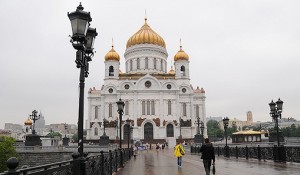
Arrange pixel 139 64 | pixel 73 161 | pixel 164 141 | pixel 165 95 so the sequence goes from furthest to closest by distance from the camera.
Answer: pixel 139 64 < pixel 165 95 < pixel 164 141 < pixel 73 161

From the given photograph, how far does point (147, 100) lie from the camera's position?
2445 inches

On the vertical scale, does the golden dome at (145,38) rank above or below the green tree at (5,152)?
above

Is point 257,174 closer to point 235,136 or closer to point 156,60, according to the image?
point 235,136

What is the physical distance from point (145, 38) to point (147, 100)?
15349 mm

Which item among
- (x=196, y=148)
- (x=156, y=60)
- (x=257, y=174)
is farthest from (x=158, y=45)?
(x=257, y=174)

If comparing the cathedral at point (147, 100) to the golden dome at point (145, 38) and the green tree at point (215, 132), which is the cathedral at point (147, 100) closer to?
the golden dome at point (145, 38)

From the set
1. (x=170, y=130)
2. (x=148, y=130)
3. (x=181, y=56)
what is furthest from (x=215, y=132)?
(x=148, y=130)

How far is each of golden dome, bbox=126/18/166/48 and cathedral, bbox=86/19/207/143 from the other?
0.26 metres

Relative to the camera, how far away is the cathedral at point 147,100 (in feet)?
199

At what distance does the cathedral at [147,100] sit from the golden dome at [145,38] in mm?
261

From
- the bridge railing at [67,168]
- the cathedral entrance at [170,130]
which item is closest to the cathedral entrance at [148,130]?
the cathedral entrance at [170,130]

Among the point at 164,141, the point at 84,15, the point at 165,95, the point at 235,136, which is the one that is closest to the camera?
the point at 84,15

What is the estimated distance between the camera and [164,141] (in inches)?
2291

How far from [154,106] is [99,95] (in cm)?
1249
